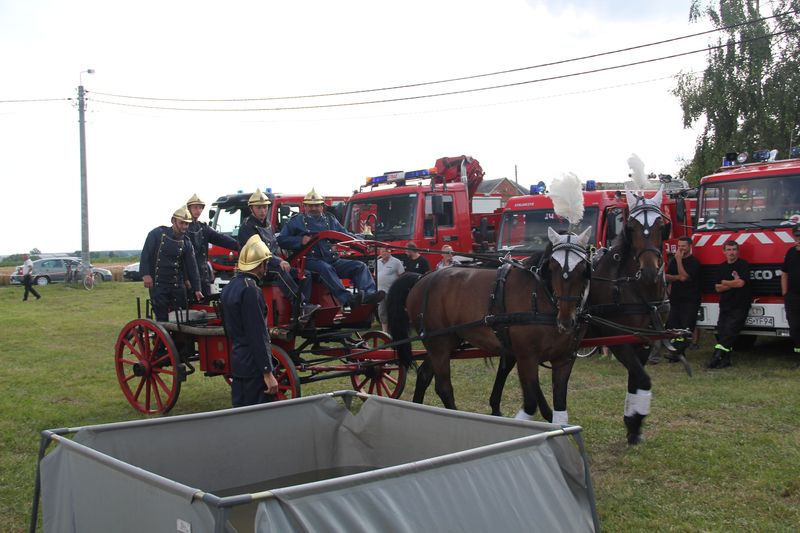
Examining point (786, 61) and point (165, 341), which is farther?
point (786, 61)

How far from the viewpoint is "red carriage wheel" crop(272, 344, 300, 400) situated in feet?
24.0

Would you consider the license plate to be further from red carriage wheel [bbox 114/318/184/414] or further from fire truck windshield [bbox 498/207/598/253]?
red carriage wheel [bbox 114/318/184/414]

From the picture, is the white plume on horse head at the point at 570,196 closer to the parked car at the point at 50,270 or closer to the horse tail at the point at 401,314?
the horse tail at the point at 401,314

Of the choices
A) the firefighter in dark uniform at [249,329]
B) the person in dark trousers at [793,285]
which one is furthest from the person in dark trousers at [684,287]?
the firefighter in dark uniform at [249,329]

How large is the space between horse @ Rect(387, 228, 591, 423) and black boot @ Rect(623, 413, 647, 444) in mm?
756

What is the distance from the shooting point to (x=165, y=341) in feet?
27.5

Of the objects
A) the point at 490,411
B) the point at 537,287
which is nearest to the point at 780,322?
the point at 490,411

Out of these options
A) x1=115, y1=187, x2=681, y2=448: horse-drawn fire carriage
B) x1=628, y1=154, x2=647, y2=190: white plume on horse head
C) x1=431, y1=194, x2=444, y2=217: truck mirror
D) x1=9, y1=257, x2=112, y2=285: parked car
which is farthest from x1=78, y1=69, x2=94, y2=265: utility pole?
x1=628, y1=154, x2=647, y2=190: white plume on horse head

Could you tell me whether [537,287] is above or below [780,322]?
above

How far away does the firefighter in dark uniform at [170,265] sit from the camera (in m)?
8.91

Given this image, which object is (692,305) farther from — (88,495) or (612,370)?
(88,495)

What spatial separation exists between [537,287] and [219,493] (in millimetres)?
3507

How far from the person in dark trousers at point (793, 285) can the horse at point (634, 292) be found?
13.2 feet

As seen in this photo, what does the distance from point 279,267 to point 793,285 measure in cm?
710
